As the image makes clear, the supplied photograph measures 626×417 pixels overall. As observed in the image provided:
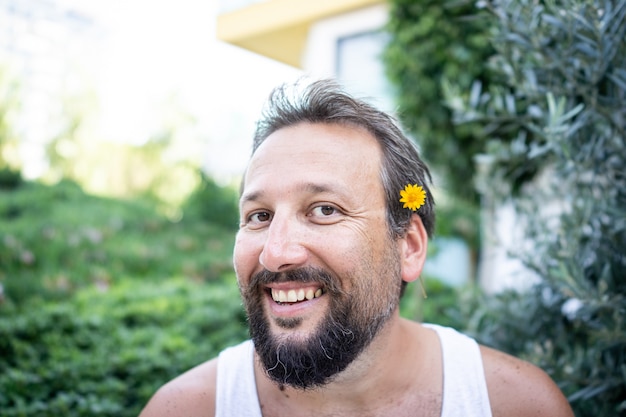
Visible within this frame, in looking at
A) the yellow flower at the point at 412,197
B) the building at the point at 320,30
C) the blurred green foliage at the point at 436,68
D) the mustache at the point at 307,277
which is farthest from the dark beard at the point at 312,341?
the building at the point at 320,30

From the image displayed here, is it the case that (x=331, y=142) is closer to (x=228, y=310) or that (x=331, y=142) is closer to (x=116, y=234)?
(x=228, y=310)

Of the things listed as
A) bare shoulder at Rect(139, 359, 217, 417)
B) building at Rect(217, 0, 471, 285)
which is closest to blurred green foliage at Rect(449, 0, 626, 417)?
bare shoulder at Rect(139, 359, 217, 417)

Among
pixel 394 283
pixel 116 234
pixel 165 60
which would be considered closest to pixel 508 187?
pixel 394 283

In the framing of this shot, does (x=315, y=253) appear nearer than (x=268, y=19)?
Yes

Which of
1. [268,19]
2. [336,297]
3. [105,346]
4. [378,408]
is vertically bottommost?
[105,346]

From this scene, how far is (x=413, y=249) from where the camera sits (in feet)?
7.91

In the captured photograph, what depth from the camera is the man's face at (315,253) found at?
1.98 metres

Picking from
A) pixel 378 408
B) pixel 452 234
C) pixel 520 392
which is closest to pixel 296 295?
pixel 378 408

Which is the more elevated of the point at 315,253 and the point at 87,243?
the point at 315,253

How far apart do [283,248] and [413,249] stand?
659 millimetres

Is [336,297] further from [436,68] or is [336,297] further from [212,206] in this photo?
[212,206]

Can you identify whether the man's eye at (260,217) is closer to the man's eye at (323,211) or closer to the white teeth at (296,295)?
the man's eye at (323,211)

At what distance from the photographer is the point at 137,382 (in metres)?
3.83

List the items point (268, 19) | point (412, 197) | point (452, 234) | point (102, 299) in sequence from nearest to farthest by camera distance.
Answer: point (412, 197)
point (102, 299)
point (268, 19)
point (452, 234)
